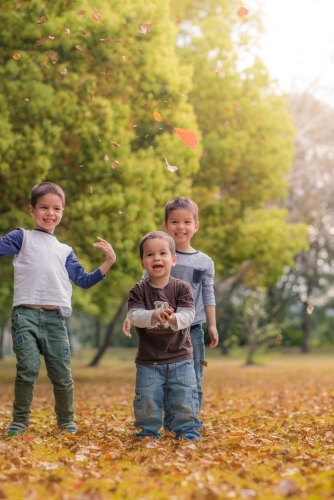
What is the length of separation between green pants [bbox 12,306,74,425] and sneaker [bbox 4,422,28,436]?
0.03 metres

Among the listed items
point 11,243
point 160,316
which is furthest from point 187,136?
point 160,316

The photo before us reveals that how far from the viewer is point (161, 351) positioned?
5695mm

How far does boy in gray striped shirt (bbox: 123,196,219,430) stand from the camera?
6.30 m

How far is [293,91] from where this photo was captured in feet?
82.6

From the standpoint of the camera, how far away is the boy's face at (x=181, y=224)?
6297mm

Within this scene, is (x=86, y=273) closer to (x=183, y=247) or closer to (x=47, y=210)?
(x=47, y=210)

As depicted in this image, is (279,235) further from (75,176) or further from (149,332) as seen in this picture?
(149,332)

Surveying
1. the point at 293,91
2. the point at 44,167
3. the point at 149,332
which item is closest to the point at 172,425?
the point at 149,332

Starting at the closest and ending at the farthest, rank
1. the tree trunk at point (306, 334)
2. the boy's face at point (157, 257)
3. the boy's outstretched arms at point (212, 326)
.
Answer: the boy's face at point (157, 257) → the boy's outstretched arms at point (212, 326) → the tree trunk at point (306, 334)

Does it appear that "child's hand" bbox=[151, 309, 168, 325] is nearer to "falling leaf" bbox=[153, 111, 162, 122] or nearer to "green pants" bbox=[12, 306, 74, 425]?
"green pants" bbox=[12, 306, 74, 425]

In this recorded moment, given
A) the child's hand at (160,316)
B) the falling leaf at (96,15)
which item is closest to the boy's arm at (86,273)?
the child's hand at (160,316)

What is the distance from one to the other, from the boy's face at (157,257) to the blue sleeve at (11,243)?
44.0 inches

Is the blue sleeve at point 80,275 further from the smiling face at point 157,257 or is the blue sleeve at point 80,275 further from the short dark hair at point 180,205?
the short dark hair at point 180,205

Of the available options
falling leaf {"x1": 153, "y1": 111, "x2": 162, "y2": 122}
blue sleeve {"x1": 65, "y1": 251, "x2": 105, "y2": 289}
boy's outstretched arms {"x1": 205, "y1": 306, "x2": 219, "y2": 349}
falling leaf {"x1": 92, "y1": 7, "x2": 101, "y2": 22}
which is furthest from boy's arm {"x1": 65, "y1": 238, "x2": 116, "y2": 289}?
falling leaf {"x1": 153, "y1": 111, "x2": 162, "y2": 122}
